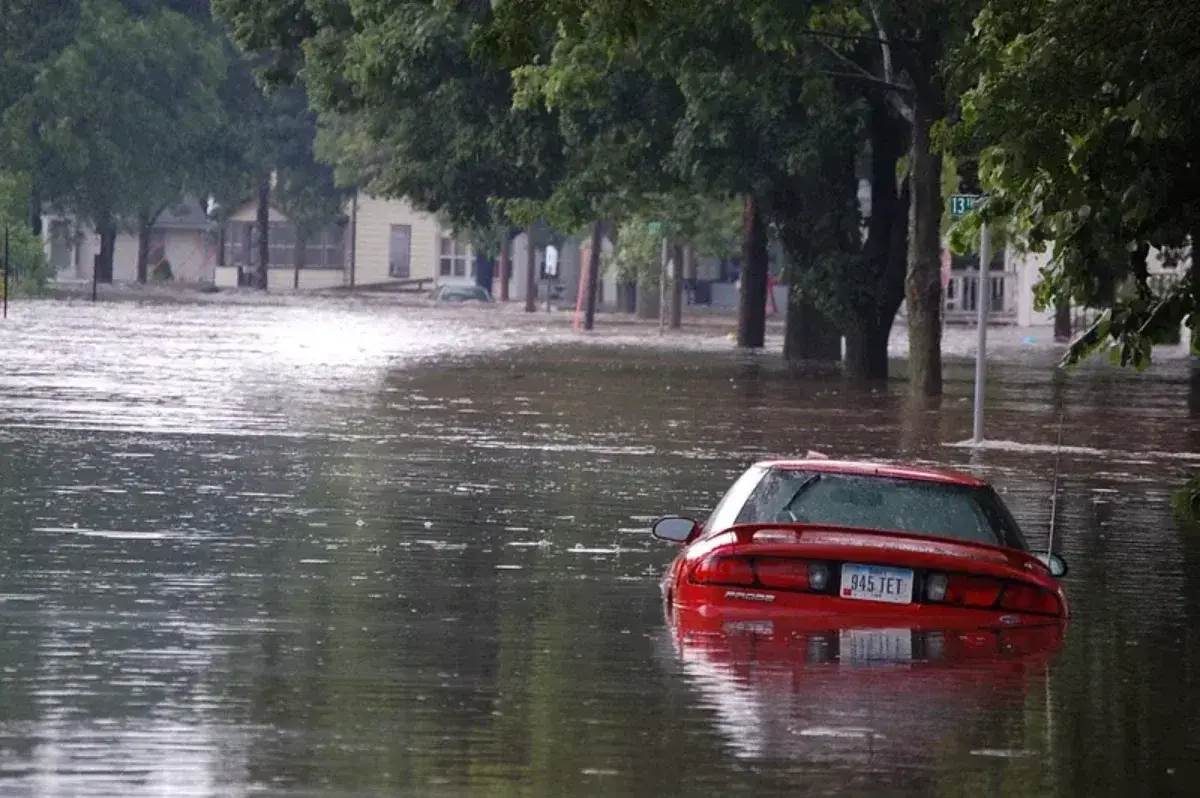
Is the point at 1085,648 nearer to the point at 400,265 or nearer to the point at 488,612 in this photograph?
the point at 488,612

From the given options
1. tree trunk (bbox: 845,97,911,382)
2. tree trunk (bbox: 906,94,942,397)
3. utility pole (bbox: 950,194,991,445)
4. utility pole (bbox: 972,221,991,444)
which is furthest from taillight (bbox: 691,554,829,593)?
tree trunk (bbox: 845,97,911,382)

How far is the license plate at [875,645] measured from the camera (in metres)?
12.6

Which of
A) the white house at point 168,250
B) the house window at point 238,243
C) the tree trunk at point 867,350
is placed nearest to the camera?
the tree trunk at point 867,350

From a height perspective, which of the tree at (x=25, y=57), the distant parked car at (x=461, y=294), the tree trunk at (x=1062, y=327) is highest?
the tree at (x=25, y=57)

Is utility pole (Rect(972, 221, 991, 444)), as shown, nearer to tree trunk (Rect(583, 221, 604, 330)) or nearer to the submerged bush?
tree trunk (Rect(583, 221, 604, 330))

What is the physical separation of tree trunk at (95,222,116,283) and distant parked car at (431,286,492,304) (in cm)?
1255

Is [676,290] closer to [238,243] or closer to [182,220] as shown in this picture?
[238,243]

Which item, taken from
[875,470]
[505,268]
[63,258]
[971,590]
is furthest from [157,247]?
[971,590]

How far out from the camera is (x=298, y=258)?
124000mm

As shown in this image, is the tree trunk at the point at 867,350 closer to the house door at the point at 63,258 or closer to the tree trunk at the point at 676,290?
the tree trunk at the point at 676,290

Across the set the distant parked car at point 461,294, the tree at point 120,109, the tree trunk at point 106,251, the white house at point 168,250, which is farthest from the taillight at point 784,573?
the white house at point 168,250

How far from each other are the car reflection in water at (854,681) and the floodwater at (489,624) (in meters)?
0.03

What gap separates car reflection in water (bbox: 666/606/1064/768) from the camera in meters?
10.4

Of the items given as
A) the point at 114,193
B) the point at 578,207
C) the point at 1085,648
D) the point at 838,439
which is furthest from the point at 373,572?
the point at 114,193
